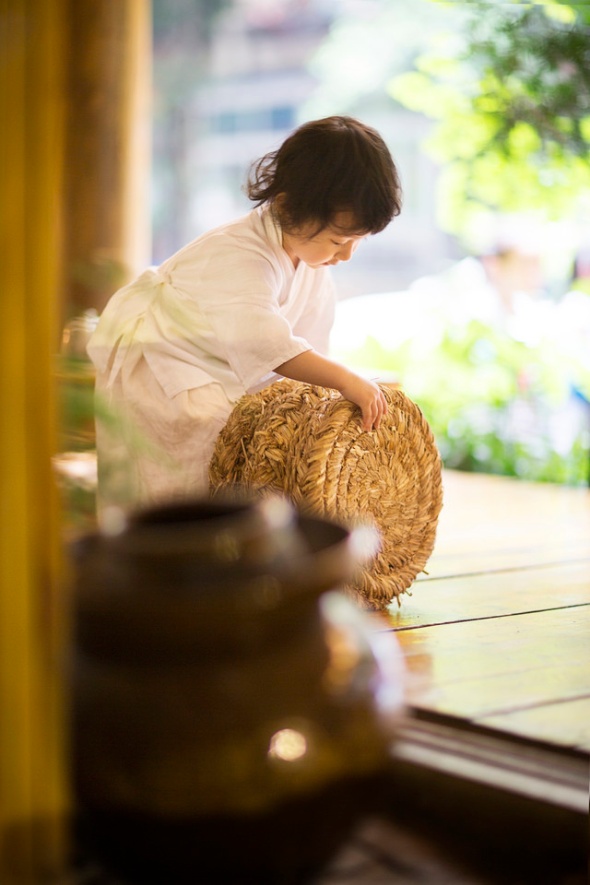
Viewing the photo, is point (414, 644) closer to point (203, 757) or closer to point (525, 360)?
point (203, 757)

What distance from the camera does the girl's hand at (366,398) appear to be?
1828 millimetres

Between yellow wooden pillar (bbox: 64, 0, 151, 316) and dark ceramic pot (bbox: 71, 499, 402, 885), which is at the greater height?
yellow wooden pillar (bbox: 64, 0, 151, 316)

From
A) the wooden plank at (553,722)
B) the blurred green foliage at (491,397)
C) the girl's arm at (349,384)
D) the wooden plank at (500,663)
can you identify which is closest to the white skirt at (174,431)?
the girl's arm at (349,384)

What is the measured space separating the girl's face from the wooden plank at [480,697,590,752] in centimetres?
112

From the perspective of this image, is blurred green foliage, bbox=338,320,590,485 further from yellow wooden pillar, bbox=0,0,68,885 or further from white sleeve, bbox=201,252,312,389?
yellow wooden pillar, bbox=0,0,68,885

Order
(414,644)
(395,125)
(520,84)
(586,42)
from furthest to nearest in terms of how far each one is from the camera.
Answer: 1. (395,125)
2. (520,84)
3. (586,42)
4. (414,644)

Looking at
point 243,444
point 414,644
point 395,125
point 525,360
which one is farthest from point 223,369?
point 395,125

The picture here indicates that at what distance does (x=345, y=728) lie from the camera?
95cm

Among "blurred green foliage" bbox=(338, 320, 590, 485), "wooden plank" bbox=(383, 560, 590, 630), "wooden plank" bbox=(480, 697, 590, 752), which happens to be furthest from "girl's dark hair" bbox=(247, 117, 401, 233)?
"blurred green foliage" bbox=(338, 320, 590, 485)

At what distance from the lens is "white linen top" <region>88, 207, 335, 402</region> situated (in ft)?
6.83

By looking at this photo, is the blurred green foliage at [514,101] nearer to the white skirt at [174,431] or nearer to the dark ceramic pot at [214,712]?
the white skirt at [174,431]

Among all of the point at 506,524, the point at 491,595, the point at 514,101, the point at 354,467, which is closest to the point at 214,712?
the point at 354,467

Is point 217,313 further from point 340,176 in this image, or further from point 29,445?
point 29,445

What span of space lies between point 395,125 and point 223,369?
544 cm
